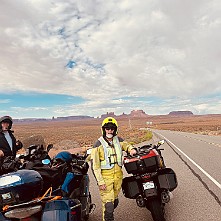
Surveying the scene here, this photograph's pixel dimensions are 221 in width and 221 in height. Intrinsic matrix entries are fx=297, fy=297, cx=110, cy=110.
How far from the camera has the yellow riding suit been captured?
4.45m

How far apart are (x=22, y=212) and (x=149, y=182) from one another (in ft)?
8.04

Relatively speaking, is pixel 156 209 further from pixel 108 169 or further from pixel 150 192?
pixel 108 169

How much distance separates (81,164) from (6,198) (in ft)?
7.47

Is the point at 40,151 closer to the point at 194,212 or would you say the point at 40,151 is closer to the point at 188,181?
the point at 194,212

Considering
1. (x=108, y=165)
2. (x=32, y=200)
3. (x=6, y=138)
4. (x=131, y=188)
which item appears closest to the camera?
(x=32, y=200)

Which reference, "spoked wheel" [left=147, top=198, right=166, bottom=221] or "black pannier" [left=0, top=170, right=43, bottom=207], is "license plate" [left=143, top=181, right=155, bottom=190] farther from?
"black pannier" [left=0, top=170, right=43, bottom=207]

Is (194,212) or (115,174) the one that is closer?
(115,174)

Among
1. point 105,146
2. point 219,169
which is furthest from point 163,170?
point 219,169

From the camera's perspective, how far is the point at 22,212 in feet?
9.33

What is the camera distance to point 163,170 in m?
4.94

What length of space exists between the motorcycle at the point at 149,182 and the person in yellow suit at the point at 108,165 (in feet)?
0.89

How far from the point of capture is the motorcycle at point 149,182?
472 centimetres

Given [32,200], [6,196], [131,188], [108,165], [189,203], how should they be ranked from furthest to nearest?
[189,203] < [131,188] < [108,165] < [32,200] < [6,196]

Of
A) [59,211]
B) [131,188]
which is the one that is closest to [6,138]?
[131,188]
